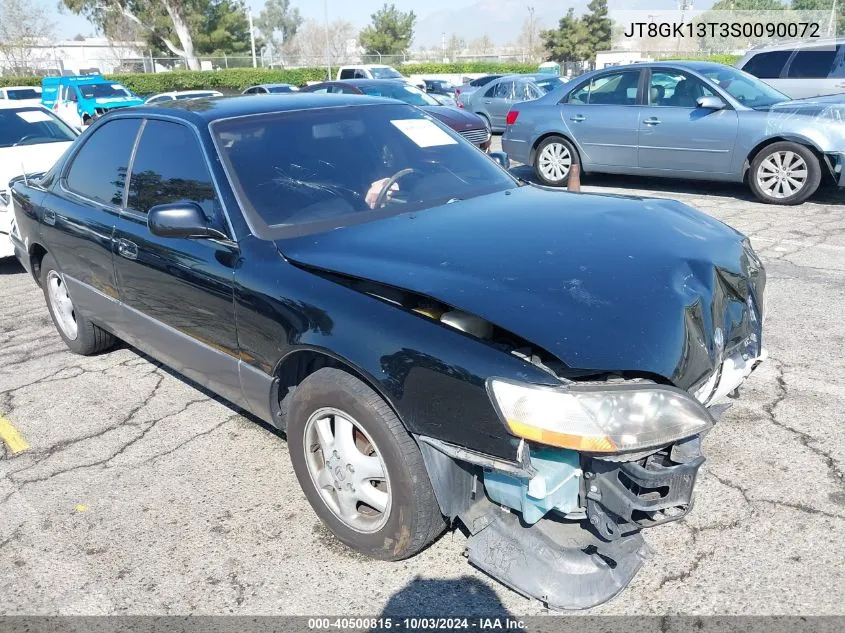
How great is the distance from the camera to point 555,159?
994 cm

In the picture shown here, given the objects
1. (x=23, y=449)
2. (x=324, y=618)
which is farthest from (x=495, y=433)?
(x=23, y=449)

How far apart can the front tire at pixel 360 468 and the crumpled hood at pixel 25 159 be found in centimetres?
590

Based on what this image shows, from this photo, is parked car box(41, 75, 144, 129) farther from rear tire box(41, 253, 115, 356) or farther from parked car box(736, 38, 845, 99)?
rear tire box(41, 253, 115, 356)

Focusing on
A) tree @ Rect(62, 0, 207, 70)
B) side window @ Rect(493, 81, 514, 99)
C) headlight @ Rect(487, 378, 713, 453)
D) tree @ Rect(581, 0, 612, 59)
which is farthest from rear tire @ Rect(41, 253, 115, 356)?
tree @ Rect(581, 0, 612, 59)

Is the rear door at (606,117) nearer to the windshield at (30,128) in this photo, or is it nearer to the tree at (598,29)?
the windshield at (30,128)

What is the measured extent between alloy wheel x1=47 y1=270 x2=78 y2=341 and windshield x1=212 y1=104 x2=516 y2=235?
223 centimetres

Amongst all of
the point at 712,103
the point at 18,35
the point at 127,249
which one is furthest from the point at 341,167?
the point at 18,35

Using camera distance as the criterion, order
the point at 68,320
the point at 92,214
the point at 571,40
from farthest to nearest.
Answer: the point at 571,40 → the point at 68,320 → the point at 92,214

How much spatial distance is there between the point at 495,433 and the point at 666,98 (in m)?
7.92

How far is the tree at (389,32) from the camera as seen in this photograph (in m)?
68.1

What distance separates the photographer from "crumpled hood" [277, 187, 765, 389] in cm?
225

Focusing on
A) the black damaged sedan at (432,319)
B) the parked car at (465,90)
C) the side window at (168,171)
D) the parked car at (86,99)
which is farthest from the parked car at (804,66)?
the parked car at (86,99)

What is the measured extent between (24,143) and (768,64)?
11.0m

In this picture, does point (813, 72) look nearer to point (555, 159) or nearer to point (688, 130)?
point (688, 130)
